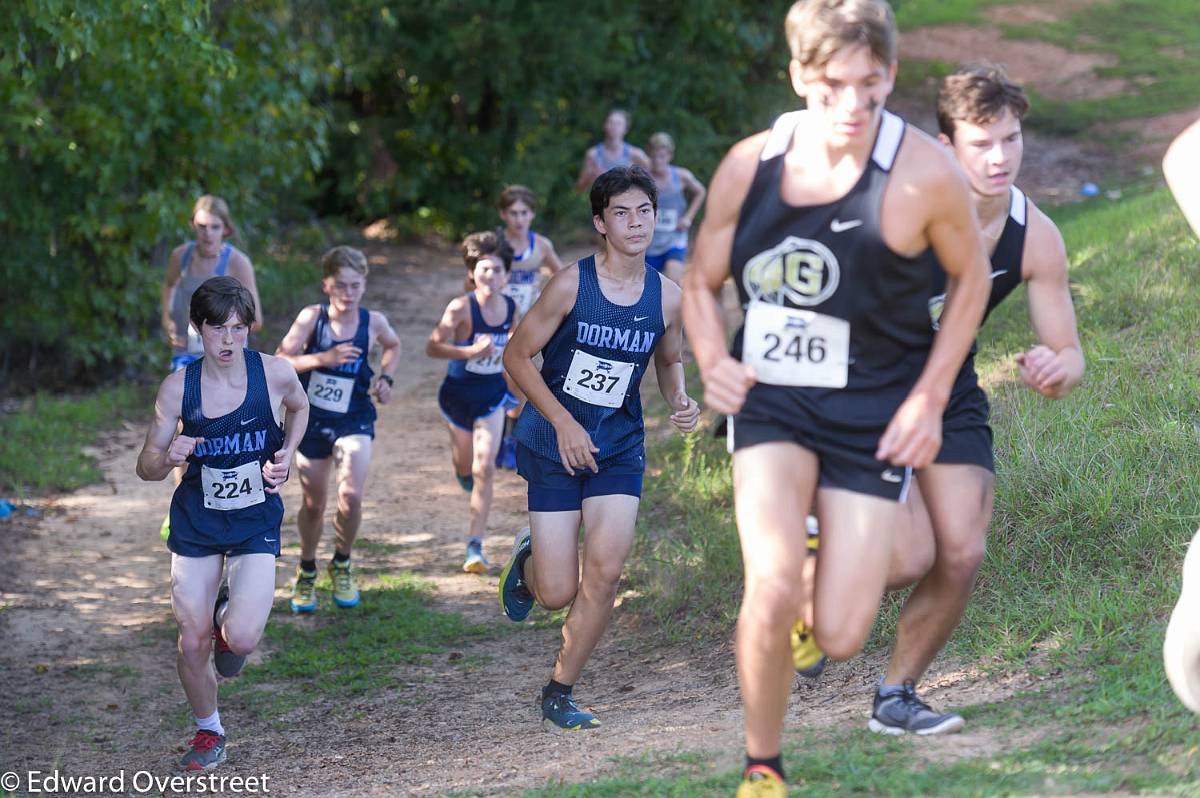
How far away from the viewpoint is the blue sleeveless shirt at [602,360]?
17.4 feet

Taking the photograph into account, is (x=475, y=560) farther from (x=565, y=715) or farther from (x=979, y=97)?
(x=979, y=97)

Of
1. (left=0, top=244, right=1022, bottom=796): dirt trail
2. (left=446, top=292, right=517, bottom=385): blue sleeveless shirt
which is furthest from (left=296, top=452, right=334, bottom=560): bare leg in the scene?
(left=446, top=292, right=517, bottom=385): blue sleeveless shirt

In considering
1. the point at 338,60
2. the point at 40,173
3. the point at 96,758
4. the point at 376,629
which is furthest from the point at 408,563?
the point at 338,60

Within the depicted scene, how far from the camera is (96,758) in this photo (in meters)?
5.73

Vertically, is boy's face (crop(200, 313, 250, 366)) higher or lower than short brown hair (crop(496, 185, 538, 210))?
lower

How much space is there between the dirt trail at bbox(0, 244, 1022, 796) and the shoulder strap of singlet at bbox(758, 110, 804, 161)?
Answer: 1826 millimetres

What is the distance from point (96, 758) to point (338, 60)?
10205 mm

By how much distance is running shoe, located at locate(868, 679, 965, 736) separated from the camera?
420cm

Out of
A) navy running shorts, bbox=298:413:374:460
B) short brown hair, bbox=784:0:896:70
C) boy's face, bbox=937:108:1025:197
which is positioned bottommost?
navy running shorts, bbox=298:413:374:460

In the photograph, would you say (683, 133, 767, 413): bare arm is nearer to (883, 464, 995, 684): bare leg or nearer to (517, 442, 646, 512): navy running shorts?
(883, 464, 995, 684): bare leg

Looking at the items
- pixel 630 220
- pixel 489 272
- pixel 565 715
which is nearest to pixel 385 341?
pixel 489 272

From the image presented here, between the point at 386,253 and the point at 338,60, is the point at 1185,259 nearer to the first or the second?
the point at 338,60

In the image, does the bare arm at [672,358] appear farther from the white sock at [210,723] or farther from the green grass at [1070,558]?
the white sock at [210,723]

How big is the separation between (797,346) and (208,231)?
5388 millimetres
